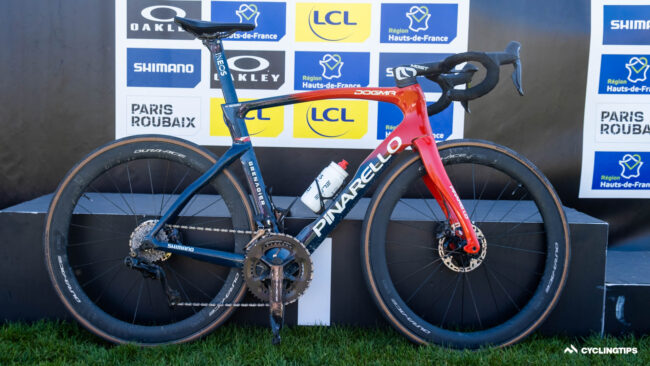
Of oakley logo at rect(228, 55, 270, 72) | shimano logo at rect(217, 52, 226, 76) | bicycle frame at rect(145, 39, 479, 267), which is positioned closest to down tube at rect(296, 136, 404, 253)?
bicycle frame at rect(145, 39, 479, 267)

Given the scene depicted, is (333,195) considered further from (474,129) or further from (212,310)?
(474,129)

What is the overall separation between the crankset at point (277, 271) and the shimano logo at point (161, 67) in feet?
4.43

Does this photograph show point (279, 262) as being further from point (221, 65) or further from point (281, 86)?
point (281, 86)

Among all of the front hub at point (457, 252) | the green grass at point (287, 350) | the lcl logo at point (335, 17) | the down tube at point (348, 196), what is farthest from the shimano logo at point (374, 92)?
the green grass at point (287, 350)

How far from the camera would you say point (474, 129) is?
3.17 m

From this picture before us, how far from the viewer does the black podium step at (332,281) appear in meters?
2.51

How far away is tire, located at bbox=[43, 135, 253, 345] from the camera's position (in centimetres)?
235

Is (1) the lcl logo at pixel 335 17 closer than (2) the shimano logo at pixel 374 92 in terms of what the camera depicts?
No

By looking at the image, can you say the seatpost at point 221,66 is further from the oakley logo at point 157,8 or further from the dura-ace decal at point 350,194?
the oakley logo at point 157,8

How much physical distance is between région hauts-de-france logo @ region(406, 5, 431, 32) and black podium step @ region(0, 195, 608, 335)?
3.94 ft

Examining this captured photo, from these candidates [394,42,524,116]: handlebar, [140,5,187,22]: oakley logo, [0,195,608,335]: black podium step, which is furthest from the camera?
[140,5,187,22]: oakley logo

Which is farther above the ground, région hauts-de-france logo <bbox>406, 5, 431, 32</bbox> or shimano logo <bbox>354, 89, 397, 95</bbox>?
région hauts-de-france logo <bbox>406, 5, 431, 32</bbox>

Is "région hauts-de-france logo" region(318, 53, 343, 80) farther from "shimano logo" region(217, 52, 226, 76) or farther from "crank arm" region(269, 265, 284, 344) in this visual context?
"crank arm" region(269, 265, 284, 344)

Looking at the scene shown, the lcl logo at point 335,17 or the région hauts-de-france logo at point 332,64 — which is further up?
the lcl logo at point 335,17
